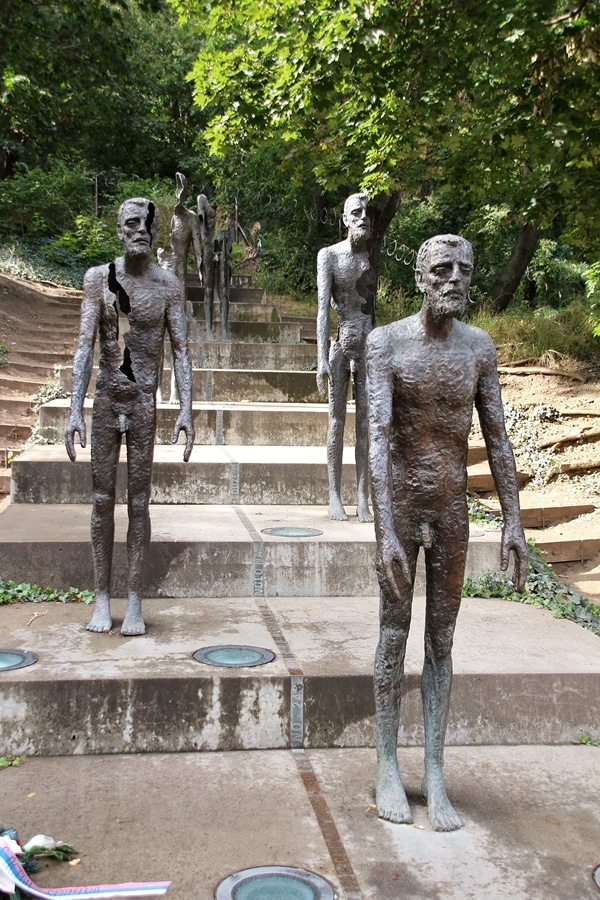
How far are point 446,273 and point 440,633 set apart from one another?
4.33 feet

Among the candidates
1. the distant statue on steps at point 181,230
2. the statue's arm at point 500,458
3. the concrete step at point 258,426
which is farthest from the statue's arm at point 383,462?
the distant statue on steps at point 181,230

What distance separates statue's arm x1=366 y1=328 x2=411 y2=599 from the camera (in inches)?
123

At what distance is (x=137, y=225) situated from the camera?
181 inches

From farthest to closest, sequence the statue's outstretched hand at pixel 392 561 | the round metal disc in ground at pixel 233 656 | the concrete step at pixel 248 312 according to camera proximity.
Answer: the concrete step at pixel 248 312
the round metal disc in ground at pixel 233 656
the statue's outstretched hand at pixel 392 561

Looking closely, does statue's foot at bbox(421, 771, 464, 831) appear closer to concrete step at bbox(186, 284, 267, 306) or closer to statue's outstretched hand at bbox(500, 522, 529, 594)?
statue's outstretched hand at bbox(500, 522, 529, 594)

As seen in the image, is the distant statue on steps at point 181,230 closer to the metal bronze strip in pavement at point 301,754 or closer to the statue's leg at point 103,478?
the metal bronze strip in pavement at point 301,754

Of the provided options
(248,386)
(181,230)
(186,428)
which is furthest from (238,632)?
(181,230)

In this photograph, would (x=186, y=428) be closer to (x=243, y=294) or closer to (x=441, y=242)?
(x=441, y=242)

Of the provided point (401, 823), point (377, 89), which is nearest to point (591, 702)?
point (401, 823)

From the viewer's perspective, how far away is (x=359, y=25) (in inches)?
337

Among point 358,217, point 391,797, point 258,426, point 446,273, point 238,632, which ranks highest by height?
point 358,217

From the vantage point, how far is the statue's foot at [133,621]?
471 cm

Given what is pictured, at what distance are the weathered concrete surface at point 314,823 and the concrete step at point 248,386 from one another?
25.7 feet

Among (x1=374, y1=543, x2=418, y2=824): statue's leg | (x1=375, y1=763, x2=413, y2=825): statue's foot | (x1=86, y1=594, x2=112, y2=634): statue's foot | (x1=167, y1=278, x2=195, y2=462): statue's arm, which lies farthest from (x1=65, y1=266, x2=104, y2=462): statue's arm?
(x1=375, y1=763, x2=413, y2=825): statue's foot
